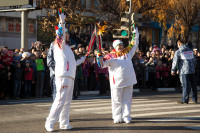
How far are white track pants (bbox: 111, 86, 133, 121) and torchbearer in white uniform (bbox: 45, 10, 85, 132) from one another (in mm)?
1225

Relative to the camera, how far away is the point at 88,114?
10.0 m

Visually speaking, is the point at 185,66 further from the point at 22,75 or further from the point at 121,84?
the point at 22,75

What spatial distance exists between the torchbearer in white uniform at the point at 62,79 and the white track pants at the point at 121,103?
1.22 meters

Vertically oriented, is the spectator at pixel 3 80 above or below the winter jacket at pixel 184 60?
below

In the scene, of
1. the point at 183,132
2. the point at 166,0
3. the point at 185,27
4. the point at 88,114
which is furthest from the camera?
the point at 185,27

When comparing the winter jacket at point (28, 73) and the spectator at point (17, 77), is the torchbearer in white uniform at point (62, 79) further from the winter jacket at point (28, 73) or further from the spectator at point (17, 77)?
the winter jacket at point (28, 73)

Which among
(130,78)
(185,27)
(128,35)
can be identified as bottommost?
(130,78)

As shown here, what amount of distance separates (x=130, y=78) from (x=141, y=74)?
1106 cm

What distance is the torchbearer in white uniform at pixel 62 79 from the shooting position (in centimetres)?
761

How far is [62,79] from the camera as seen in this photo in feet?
25.1

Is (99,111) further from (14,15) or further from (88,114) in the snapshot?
(14,15)

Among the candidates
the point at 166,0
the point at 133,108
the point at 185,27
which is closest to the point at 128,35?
the point at 133,108

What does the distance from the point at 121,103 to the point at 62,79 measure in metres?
1.66

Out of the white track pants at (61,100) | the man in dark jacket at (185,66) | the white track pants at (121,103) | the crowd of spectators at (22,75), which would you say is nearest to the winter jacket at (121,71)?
the white track pants at (121,103)
